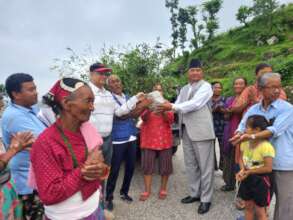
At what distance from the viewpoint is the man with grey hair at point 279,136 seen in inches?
110

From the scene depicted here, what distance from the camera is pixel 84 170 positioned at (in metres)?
1.69

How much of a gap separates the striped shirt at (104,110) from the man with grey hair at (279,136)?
1.51 metres

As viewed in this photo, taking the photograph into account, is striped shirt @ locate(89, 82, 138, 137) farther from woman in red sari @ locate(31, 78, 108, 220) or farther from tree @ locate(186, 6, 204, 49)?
tree @ locate(186, 6, 204, 49)

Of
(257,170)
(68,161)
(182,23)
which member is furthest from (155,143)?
(182,23)

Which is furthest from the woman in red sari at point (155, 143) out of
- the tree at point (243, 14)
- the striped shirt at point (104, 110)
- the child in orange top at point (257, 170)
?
the tree at point (243, 14)

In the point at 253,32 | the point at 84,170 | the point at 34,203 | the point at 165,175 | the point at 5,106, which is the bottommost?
the point at 165,175

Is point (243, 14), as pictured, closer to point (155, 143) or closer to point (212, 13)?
point (212, 13)

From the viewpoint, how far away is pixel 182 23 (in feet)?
A: 183

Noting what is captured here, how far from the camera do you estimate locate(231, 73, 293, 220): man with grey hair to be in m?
2.79

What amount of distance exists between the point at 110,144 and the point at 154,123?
100 centimetres

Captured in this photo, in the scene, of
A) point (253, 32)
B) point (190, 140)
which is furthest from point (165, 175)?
point (253, 32)

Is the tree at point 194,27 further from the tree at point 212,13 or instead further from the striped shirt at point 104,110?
the striped shirt at point 104,110

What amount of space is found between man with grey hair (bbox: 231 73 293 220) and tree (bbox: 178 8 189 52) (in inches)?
2098

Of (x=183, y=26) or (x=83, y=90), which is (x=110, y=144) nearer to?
(x=83, y=90)
